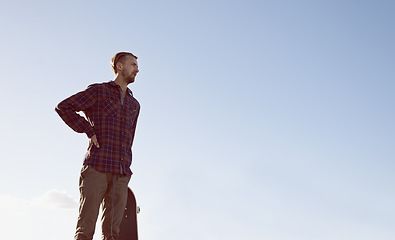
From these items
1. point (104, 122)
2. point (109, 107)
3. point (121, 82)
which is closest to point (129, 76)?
point (121, 82)

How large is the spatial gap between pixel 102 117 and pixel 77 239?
1.40 meters

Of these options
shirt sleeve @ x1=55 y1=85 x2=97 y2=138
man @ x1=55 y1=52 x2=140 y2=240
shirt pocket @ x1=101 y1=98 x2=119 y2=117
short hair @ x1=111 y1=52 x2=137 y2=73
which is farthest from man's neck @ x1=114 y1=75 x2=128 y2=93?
shirt sleeve @ x1=55 y1=85 x2=97 y2=138

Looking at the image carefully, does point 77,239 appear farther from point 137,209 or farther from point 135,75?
point 135,75

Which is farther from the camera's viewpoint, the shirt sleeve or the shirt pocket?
the shirt pocket

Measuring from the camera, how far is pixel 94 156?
181 inches

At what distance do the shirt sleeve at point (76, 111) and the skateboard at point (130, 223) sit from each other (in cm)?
136

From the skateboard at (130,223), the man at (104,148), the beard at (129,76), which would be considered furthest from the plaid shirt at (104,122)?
the skateboard at (130,223)

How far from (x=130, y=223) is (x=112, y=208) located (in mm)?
929

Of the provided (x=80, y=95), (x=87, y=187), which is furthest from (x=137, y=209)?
(x=80, y=95)

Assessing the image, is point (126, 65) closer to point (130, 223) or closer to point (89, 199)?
point (89, 199)

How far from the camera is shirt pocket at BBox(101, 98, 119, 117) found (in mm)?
4855

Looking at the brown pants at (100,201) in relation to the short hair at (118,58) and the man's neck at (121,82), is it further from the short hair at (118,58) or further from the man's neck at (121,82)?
the short hair at (118,58)

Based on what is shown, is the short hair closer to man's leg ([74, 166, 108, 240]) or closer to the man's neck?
the man's neck

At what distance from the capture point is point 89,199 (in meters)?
4.42
